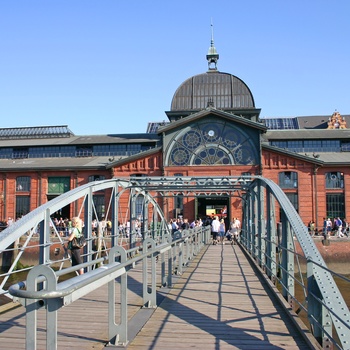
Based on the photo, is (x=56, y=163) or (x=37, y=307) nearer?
(x=37, y=307)

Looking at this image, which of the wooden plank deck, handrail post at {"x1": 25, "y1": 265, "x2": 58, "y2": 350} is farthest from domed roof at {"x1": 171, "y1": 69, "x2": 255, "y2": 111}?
handrail post at {"x1": 25, "y1": 265, "x2": 58, "y2": 350}

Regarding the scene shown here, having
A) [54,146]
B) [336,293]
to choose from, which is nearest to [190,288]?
[336,293]

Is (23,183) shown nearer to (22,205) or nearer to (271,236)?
(22,205)

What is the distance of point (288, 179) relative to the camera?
3678cm

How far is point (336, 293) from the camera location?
485cm

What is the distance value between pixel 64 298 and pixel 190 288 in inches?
244

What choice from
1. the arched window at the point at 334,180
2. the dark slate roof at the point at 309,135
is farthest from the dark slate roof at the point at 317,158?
the dark slate roof at the point at 309,135

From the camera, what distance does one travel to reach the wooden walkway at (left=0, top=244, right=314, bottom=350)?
524 cm

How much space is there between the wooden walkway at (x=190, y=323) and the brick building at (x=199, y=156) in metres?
27.1

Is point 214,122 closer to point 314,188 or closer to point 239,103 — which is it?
point 239,103

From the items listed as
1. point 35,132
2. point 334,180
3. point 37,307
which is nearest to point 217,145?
point 334,180

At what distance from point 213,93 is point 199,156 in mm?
8109

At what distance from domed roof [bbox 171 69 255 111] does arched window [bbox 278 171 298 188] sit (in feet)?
24.5

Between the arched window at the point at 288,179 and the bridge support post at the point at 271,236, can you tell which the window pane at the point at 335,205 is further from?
the bridge support post at the point at 271,236
